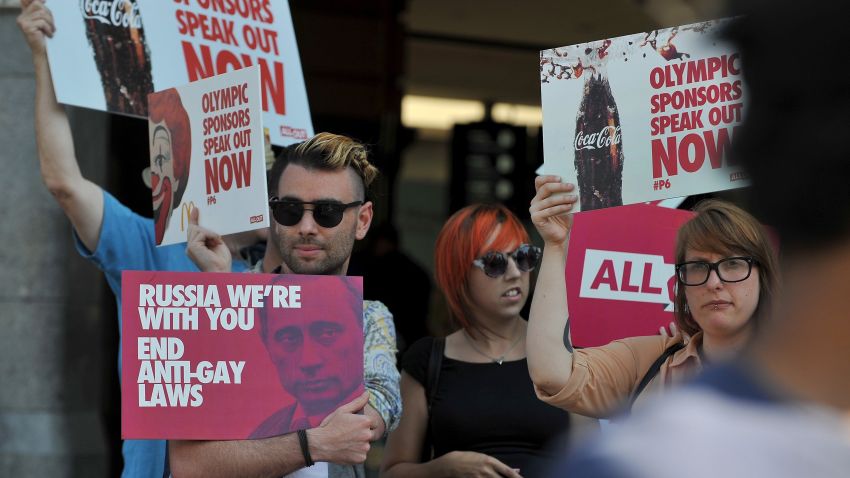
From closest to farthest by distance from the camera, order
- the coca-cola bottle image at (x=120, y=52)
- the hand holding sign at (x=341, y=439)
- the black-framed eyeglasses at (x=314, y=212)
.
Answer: the hand holding sign at (x=341, y=439) < the black-framed eyeglasses at (x=314, y=212) < the coca-cola bottle image at (x=120, y=52)

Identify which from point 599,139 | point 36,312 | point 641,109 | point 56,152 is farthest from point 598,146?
point 36,312

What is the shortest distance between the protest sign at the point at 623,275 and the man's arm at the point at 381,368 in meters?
0.65

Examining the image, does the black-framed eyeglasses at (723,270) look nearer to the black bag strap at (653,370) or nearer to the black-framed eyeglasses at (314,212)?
the black bag strap at (653,370)

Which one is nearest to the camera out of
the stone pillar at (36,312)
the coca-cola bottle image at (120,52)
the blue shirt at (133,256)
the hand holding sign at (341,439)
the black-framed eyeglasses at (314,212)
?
the hand holding sign at (341,439)

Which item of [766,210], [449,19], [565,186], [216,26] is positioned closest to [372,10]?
[449,19]

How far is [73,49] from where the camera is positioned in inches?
145

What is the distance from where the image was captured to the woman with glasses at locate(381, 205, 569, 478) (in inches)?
140

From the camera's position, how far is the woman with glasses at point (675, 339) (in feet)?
9.55

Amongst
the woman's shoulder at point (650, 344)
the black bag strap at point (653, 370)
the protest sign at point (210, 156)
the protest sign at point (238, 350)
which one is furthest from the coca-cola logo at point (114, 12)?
the black bag strap at point (653, 370)

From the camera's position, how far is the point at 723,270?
299 centimetres

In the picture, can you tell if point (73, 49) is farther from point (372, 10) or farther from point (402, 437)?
point (372, 10)

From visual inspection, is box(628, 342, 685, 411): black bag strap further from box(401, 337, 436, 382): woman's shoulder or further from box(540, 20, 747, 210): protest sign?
box(401, 337, 436, 382): woman's shoulder

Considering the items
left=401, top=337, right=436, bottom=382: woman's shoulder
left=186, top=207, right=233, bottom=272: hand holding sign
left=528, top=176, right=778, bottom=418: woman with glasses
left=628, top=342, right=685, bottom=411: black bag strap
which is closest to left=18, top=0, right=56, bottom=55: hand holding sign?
left=186, top=207, right=233, bottom=272: hand holding sign

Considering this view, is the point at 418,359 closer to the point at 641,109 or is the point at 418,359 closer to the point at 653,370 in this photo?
the point at 653,370
